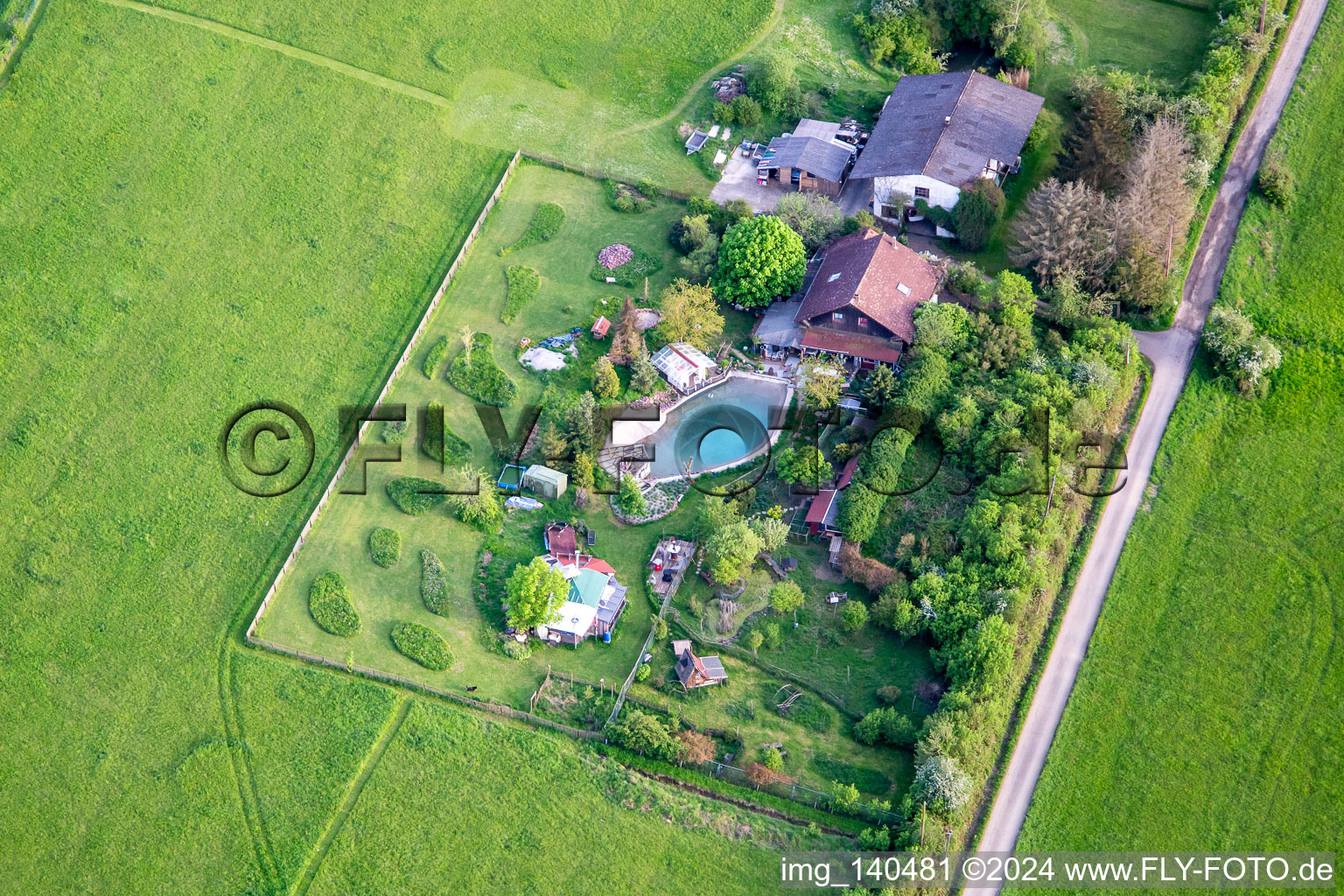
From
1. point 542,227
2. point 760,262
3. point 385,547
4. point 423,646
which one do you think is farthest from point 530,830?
point 542,227

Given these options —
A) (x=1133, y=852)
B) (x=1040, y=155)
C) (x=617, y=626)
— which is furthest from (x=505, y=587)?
(x=1040, y=155)

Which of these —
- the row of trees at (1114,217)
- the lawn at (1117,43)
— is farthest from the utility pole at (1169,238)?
the lawn at (1117,43)

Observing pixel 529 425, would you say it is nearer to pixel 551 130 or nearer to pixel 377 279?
pixel 377 279

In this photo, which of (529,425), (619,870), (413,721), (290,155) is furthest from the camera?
(290,155)

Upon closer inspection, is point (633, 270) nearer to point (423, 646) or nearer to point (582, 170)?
point (582, 170)

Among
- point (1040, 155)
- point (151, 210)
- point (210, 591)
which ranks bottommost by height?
point (210, 591)

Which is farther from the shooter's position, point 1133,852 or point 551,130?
point 551,130
